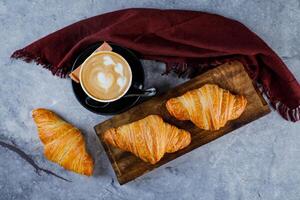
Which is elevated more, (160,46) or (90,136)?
(160,46)

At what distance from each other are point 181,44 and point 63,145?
1.40 ft

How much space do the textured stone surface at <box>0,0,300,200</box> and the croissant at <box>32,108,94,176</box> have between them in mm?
48

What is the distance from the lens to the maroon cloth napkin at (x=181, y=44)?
3.85 ft

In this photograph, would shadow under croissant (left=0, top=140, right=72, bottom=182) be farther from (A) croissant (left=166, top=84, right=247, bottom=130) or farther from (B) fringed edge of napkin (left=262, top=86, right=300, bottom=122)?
(B) fringed edge of napkin (left=262, top=86, right=300, bottom=122)

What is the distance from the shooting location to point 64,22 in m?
1.27

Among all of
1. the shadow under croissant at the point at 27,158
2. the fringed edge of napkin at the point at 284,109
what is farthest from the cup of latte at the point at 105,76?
the fringed edge of napkin at the point at 284,109

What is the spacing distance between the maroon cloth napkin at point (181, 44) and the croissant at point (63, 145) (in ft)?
0.51

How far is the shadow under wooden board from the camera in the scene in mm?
1170

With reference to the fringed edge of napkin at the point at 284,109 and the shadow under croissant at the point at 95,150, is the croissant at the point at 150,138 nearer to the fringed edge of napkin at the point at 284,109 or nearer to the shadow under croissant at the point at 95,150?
the shadow under croissant at the point at 95,150

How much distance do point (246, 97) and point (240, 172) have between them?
236 mm

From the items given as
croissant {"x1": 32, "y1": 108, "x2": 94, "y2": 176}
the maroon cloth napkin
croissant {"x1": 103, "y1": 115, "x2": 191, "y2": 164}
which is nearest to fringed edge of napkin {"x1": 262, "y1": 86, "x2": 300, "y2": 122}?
the maroon cloth napkin

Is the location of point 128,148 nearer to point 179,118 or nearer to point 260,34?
point 179,118

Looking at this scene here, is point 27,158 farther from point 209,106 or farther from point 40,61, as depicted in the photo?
point 209,106

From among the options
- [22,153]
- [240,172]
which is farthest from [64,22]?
[240,172]
